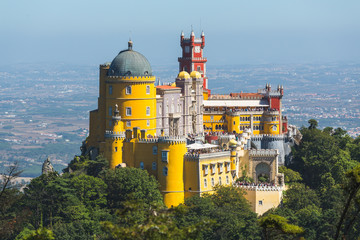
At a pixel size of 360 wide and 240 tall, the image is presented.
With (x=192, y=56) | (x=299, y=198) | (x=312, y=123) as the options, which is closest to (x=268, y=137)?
(x=312, y=123)

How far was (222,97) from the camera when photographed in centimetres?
13712

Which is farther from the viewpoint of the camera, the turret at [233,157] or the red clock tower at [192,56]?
the red clock tower at [192,56]

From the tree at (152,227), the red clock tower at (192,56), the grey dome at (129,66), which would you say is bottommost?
the tree at (152,227)

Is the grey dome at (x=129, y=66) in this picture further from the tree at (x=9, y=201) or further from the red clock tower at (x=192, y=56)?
the red clock tower at (x=192, y=56)

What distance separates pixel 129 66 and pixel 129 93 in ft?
10.9

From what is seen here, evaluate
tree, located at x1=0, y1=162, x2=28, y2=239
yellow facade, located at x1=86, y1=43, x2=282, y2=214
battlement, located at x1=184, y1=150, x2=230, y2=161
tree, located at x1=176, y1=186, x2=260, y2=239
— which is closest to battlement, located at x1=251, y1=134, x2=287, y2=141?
yellow facade, located at x1=86, y1=43, x2=282, y2=214

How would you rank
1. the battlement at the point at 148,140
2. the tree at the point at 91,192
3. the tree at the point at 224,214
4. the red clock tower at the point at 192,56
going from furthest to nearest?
the red clock tower at the point at 192,56 → the battlement at the point at 148,140 → the tree at the point at 91,192 → the tree at the point at 224,214

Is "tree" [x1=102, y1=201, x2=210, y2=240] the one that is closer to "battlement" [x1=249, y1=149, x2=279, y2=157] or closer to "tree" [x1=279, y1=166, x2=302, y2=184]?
"battlement" [x1=249, y1=149, x2=279, y2=157]

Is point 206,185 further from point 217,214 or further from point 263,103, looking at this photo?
point 263,103

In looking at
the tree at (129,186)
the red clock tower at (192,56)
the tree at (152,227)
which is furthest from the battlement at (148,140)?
the tree at (152,227)

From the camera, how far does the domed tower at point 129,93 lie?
11344 centimetres

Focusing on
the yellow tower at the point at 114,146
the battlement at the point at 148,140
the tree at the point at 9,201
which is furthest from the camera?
the yellow tower at the point at 114,146

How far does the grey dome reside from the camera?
372 feet

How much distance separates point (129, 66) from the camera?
113 metres
